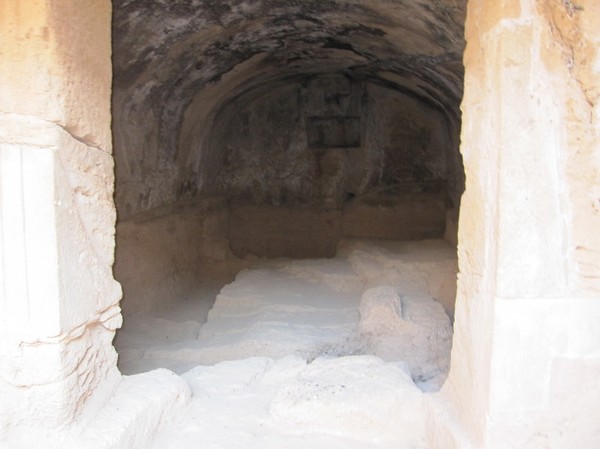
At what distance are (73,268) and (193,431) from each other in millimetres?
994

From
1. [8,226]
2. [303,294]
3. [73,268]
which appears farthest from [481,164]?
[303,294]

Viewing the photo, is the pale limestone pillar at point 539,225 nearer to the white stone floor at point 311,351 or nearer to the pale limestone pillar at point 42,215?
the white stone floor at point 311,351

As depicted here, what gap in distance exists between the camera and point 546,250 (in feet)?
6.43

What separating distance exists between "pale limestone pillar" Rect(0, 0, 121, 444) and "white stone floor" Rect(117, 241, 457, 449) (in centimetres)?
62

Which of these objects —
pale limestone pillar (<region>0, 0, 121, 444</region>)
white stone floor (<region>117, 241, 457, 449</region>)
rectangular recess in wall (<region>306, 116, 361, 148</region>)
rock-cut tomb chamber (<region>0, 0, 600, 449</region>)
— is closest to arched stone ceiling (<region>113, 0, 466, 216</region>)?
rock-cut tomb chamber (<region>0, 0, 600, 449</region>)

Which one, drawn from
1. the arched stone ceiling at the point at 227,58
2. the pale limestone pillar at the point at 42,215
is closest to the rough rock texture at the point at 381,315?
the arched stone ceiling at the point at 227,58

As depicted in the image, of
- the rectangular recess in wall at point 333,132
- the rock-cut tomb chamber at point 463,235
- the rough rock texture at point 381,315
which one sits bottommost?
the rough rock texture at point 381,315

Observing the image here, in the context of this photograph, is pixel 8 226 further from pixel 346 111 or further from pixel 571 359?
pixel 346 111

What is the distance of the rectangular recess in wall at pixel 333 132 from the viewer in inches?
347

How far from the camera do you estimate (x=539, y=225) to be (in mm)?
1951

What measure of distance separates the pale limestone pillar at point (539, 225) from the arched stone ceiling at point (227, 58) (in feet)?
5.64

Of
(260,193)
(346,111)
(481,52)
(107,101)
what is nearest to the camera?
(481,52)

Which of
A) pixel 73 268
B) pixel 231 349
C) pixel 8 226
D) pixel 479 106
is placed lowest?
pixel 231 349

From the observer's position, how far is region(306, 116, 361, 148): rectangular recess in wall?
8.80m
